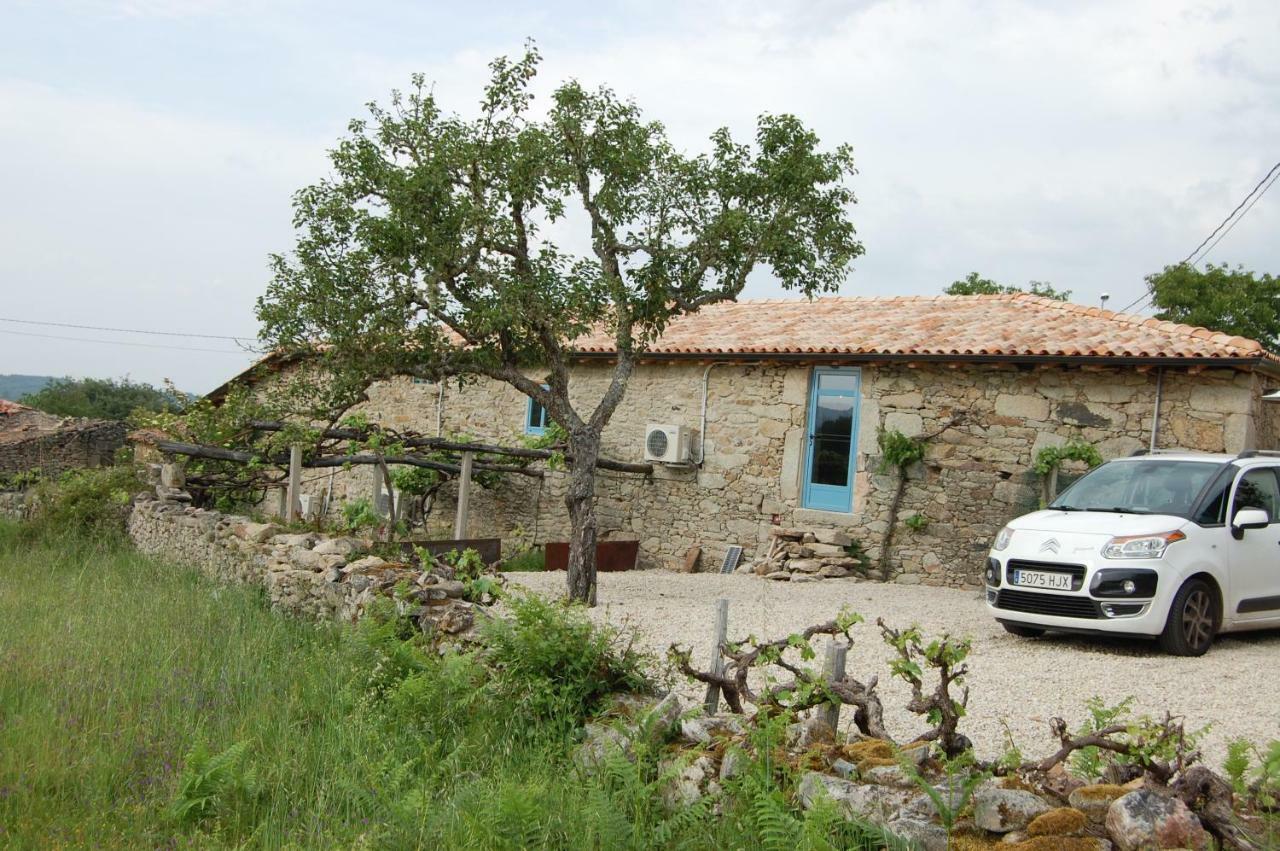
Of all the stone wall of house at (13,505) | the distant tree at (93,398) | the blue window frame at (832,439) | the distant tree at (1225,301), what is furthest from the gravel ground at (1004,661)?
the distant tree at (93,398)

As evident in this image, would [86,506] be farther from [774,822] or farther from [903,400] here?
[774,822]

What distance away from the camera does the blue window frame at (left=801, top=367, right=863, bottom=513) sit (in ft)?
44.7

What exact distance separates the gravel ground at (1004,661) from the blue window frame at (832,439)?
2.05 m

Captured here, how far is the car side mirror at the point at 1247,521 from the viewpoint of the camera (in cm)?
796

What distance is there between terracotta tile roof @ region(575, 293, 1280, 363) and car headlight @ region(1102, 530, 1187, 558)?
13.4 ft

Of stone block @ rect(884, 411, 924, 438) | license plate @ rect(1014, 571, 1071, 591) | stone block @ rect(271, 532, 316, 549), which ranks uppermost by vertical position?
stone block @ rect(884, 411, 924, 438)

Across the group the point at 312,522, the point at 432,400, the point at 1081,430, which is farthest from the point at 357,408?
the point at 1081,430

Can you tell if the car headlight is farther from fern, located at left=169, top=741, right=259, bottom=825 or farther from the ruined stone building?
the ruined stone building

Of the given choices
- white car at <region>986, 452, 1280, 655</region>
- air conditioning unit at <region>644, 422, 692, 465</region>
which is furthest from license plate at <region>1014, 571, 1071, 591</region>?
air conditioning unit at <region>644, 422, 692, 465</region>

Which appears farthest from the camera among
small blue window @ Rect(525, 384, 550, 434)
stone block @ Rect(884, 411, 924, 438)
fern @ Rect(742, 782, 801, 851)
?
small blue window @ Rect(525, 384, 550, 434)

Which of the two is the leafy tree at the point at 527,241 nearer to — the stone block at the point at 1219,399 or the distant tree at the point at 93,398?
the stone block at the point at 1219,399

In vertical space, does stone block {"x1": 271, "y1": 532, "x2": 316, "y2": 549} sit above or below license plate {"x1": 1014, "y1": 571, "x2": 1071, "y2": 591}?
below

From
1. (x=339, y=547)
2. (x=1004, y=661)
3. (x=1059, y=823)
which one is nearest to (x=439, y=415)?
(x=339, y=547)

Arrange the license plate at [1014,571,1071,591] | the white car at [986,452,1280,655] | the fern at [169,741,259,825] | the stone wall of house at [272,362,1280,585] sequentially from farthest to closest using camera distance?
the stone wall of house at [272,362,1280,585]
the license plate at [1014,571,1071,591]
the white car at [986,452,1280,655]
the fern at [169,741,259,825]
